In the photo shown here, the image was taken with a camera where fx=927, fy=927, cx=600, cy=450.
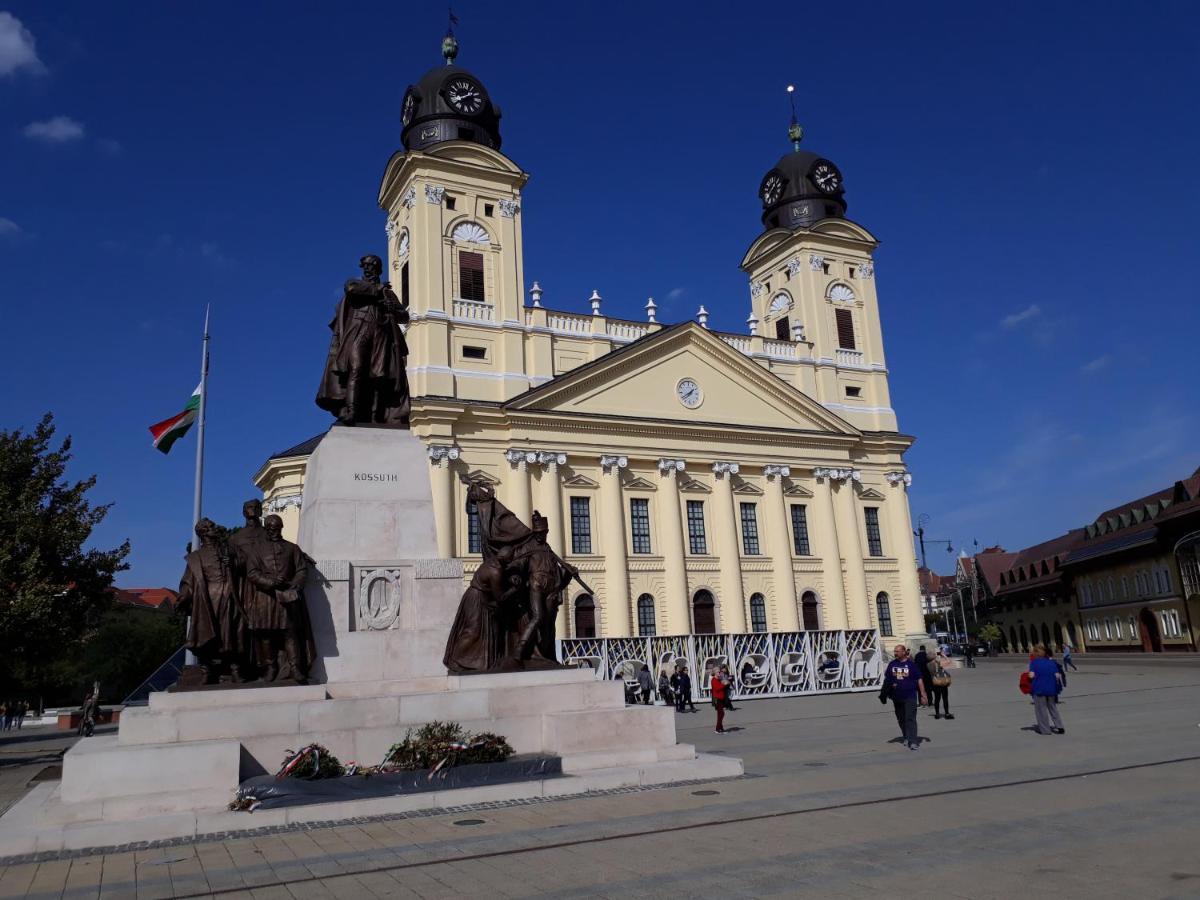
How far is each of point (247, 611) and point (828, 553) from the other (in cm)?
3984

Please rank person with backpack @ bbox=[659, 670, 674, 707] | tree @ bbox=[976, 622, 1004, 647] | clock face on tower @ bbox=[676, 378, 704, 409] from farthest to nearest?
tree @ bbox=[976, 622, 1004, 647], clock face on tower @ bbox=[676, 378, 704, 409], person with backpack @ bbox=[659, 670, 674, 707]

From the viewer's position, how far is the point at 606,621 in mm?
41406

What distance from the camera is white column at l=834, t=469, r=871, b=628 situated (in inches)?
1859

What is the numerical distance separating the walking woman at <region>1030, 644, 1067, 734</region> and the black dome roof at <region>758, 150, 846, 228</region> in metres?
41.7

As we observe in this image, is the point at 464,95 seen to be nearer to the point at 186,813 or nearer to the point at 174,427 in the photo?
the point at 174,427

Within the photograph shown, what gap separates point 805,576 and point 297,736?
1555 inches

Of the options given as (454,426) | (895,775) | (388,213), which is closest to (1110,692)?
(895,775)

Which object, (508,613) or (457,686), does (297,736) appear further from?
(508,613)

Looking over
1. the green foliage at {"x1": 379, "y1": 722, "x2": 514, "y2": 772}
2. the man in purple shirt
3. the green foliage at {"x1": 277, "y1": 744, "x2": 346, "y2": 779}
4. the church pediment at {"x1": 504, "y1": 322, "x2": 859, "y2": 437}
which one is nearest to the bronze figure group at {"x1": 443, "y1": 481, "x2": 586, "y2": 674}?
the green foliage at {"x1": 379, "y1": 722, "x2": 514, "y2": 772}

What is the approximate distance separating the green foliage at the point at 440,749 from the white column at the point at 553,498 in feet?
98.2

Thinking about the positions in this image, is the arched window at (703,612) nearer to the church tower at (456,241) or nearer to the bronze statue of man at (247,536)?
the church tower at (456,241)

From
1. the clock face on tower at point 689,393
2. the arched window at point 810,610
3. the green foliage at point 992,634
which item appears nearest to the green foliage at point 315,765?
the clock face on tower at point 689,393

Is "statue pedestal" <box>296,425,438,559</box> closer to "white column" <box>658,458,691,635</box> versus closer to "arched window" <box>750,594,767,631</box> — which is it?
"white column" <box>658,458,691,635</box>

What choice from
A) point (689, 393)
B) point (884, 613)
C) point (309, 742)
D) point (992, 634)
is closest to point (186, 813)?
point (309, 742)
